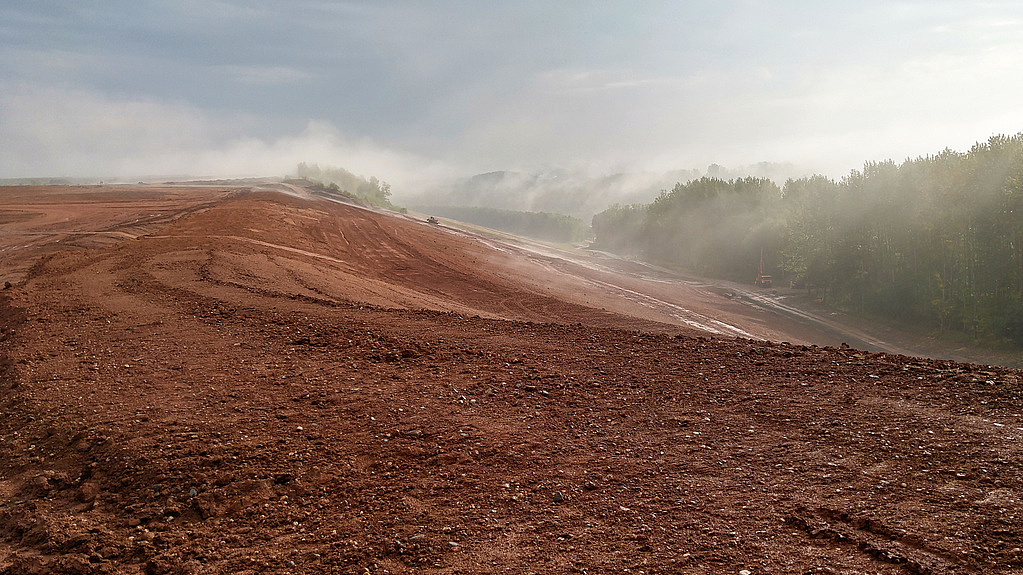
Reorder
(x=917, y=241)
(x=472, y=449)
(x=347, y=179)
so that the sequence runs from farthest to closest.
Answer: (x=347, y=179) → (x=917, y=241) → (x=472, y=449)

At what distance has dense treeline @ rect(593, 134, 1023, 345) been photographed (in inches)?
1058

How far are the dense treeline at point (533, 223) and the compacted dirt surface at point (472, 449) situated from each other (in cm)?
10857

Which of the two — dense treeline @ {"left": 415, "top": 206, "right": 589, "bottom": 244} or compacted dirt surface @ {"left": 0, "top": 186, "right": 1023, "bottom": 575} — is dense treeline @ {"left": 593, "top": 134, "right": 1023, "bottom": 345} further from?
dense treeline @ {"left": 415, "top": 206, "right": 589, "bottom": 244}

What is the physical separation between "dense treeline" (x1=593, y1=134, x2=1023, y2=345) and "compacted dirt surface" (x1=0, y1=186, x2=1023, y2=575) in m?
26.8

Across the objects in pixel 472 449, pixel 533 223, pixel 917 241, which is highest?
pixel 533 223

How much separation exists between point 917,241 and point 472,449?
36401mm

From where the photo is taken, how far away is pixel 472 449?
5328 millimetres

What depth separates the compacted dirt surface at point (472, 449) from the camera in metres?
3.80

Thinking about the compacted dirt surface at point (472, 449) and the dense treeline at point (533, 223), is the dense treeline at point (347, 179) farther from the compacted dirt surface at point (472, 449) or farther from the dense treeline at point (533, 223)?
the compacted dirt surface at point (472, 449)

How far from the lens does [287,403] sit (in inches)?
247

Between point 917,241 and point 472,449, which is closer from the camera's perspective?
point 472,449

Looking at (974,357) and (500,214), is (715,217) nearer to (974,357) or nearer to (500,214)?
(974,357)

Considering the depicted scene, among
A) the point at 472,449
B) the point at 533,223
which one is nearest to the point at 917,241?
the point at 472,449

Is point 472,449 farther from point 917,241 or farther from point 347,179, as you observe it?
point 347,179
